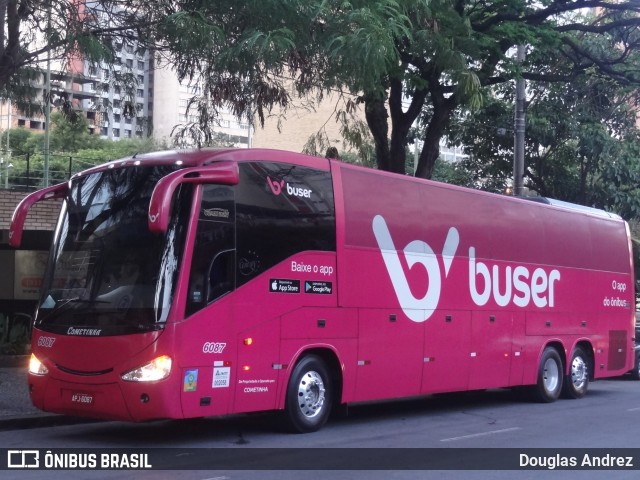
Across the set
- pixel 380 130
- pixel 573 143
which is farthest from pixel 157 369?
pixel 573 143

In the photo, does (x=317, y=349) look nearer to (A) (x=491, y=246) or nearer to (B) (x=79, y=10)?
(A) (x=491, y=246)

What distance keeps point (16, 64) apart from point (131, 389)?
642 centimetres

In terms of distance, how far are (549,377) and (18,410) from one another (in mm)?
10310

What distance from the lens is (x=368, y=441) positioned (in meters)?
12.2

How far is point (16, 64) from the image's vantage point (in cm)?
1441

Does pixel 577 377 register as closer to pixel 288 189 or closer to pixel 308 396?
pixel 308 396

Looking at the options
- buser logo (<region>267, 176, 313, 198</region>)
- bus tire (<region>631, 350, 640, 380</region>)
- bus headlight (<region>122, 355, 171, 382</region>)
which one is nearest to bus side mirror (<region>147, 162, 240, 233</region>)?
buser logo (<region>267, 176, 313, 198</region>)

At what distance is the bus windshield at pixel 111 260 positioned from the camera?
1079cm

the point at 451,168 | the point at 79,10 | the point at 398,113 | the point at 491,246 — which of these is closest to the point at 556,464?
the point at 491,246

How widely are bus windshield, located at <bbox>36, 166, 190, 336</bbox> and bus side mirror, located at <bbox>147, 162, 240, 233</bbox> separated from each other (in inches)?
11.4

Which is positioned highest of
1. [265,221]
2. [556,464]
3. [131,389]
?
[265,221]

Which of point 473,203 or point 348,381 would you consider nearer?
point 348,381

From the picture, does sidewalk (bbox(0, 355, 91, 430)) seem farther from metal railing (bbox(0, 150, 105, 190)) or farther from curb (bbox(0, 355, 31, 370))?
metal railing (bbox(0, 150, 105, 190))

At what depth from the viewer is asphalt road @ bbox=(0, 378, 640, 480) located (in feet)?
32.2
